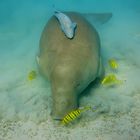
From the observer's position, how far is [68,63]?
6688 millimetres

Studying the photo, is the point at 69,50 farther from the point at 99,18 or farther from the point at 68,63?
the point at 99,18

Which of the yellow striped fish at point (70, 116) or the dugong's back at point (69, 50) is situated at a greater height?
the dugong's back at point (69, 50)

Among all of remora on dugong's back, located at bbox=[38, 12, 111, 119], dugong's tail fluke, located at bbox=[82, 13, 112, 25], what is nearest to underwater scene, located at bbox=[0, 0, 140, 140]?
remora on dugong's back, located at bbox=[38, 12, 111, 119]

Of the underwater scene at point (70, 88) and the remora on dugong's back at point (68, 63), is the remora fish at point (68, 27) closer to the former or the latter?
the underwater scene at point (70, 88)

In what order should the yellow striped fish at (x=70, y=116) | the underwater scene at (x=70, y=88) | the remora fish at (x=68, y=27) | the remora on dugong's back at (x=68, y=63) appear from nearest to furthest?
the yellow striped fish at (x=70, y=116) < the underwater scene at (x=70, y=88) < the remora on dugong's back at (x=68, y=63) < the remora fish at (x=68, y=27)

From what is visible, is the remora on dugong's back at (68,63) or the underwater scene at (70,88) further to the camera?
the remora on dugong's back at (68,63)

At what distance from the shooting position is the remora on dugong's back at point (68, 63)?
20.4ft

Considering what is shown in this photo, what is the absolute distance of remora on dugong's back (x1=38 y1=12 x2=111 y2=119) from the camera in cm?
621

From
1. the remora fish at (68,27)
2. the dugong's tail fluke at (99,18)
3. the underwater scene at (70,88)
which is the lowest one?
the dugong's tail fluke at (99,18)

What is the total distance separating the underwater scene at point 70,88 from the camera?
6.04 m

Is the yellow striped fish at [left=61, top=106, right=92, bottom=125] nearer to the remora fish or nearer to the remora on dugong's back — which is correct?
the remora on dugong's back

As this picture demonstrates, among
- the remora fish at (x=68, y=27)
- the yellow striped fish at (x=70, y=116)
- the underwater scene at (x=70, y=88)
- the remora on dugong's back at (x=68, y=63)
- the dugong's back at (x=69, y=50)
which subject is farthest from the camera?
the remora fish at (x=68, y=27)

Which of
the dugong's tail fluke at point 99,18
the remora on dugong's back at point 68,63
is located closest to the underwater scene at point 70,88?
the remora on dugong's back at point 68,63

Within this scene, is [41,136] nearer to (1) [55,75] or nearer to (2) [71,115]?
(2) [71,115]
